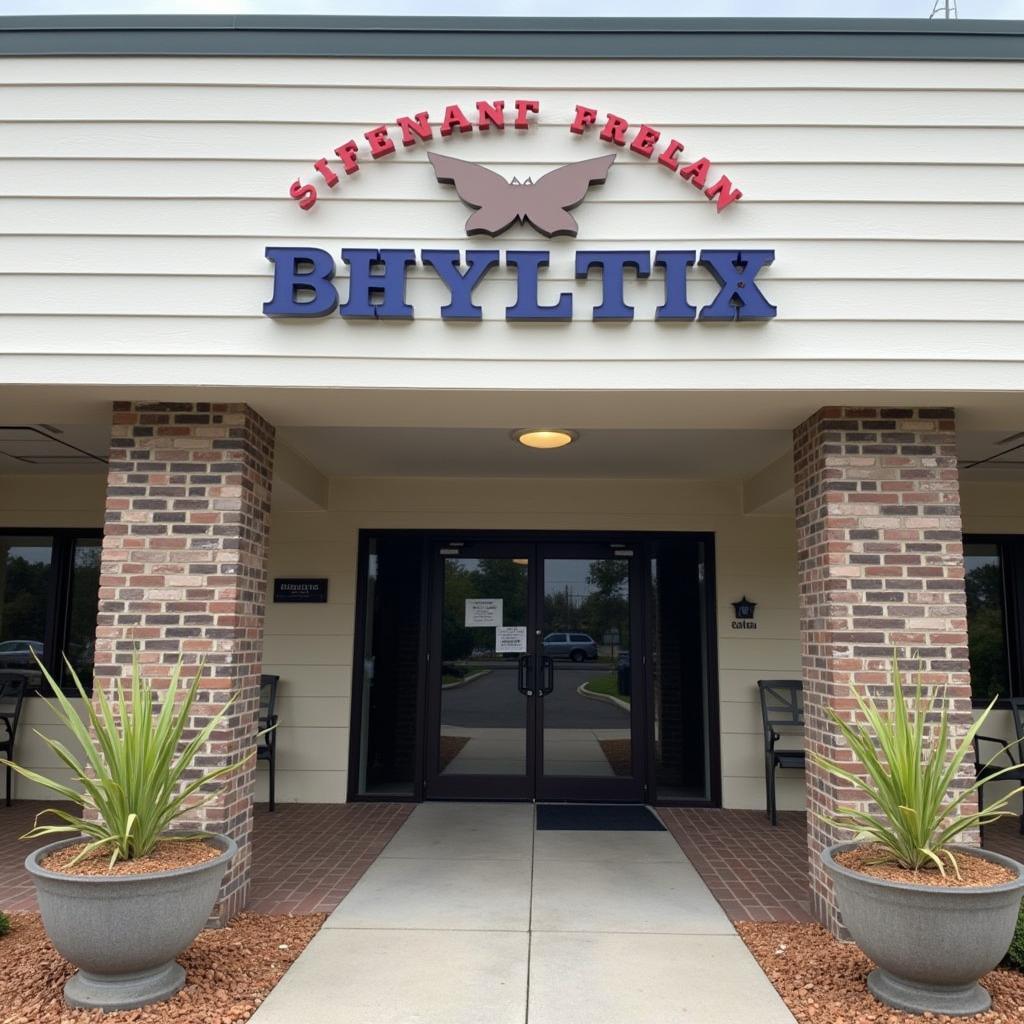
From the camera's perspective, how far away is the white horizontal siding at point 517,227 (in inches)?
158

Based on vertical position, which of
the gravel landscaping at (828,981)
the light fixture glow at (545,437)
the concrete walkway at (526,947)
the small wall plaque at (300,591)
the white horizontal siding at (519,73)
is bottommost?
the concrete walkway at (526,947)

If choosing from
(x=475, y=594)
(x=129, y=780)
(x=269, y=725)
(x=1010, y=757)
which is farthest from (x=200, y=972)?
(x=1010, y=757)

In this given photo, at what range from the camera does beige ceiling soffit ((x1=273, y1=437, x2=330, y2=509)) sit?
5844mm

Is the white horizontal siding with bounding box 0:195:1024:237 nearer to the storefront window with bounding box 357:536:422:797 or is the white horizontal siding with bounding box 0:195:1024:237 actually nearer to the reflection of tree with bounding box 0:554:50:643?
the storefront window with bounding box 357:536:422:797

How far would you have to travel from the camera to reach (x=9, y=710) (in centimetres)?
713

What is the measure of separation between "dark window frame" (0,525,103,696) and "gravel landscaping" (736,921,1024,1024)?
606cm

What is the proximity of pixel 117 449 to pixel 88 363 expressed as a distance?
0.50 m

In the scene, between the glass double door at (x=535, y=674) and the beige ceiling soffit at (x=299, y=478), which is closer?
the beige ceiling soffit at (x=299, y=478)

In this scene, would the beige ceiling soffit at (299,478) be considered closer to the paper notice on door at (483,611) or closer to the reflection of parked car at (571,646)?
the paper notice on door at (483,611)

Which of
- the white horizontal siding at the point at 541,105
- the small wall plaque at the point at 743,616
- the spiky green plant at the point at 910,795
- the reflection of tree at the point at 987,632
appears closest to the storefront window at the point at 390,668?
the small wall plaque at the point at 743,616

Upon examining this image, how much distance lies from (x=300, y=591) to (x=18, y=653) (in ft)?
8.47

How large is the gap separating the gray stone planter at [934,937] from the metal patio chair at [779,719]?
317 cm

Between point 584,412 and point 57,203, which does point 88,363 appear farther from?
point 584,412

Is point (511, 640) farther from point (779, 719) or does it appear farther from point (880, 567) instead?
point (880, 567)
